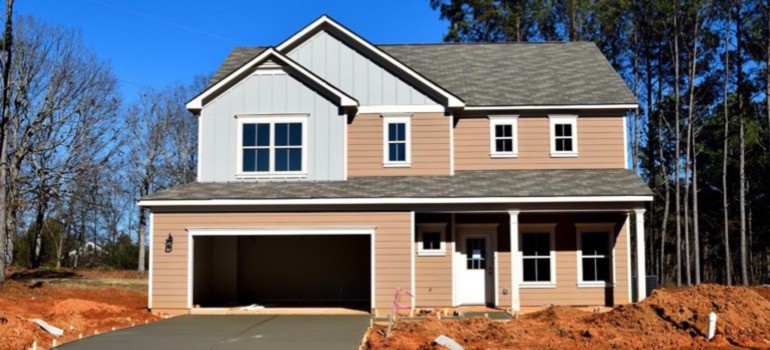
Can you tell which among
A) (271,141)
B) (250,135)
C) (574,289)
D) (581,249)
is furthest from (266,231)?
(581,249)

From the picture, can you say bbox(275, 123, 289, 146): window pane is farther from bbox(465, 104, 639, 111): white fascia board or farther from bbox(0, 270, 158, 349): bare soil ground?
bbox(0, 270, 158, 349): bare soil ground

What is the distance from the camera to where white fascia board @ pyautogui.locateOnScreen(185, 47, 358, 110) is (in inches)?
817

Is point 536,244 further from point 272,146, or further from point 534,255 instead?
point 272,146

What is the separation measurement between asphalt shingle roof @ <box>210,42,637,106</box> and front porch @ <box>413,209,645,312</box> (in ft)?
11.2

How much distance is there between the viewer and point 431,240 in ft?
70.7

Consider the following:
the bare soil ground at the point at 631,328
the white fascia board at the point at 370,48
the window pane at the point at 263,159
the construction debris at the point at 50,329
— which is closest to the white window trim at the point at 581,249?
the bare soil ground at the point at 631,328

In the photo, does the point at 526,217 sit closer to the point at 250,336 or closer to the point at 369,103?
the point at 369,103

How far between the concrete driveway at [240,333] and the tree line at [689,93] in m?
19.2

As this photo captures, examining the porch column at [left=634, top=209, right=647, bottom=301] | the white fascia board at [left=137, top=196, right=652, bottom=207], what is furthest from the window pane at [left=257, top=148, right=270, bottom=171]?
the porch column at [left=634, top=209, right=647, bottom=301]

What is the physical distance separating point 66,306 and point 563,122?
14.0 meters

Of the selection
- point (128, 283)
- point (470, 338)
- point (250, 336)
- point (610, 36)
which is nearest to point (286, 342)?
point (250, 336)

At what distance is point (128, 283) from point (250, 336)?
18023 millimetres

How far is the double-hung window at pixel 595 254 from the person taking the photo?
21719mm

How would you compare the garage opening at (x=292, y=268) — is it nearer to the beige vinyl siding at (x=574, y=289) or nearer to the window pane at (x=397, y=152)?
the window pane at (x=397, y=152)
